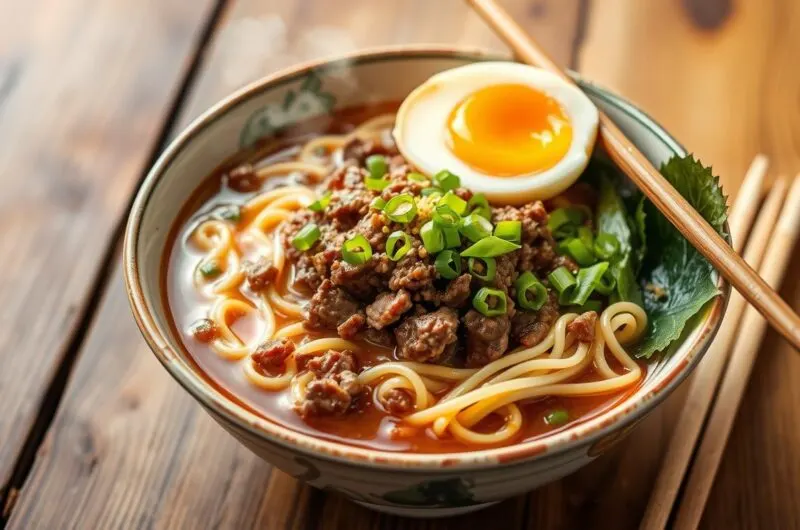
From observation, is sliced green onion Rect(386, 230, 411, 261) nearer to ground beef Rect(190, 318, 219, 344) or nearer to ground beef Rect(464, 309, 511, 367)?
ground beef Rect(464, 309, 511, 367)

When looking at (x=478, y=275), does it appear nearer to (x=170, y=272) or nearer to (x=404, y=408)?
(x=404, y=408)

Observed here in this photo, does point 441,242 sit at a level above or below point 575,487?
above

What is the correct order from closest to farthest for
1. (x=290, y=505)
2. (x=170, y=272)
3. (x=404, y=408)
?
(x=404, y=408) → (x=290, y=505) → (x=170, y=272)

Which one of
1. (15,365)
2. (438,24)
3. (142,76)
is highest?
(438,24)

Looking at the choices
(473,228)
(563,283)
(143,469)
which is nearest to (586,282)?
(563,283)

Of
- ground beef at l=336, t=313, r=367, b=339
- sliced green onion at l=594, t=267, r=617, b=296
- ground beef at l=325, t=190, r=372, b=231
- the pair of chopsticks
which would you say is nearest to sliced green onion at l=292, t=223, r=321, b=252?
ground beef at l=325, t=190, r=372, b=231

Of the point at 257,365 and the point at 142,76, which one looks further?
the point at 142,76

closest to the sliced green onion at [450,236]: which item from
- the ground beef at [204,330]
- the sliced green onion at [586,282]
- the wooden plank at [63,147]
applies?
the sliced green onion at [586,282]

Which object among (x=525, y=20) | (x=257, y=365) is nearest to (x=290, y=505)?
(x=257, y=365)
